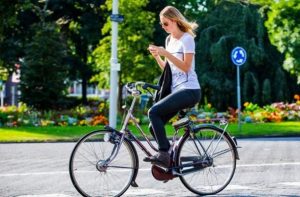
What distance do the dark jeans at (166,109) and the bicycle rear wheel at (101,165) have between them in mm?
294

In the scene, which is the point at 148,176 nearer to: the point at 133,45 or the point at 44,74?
the point at 133,45

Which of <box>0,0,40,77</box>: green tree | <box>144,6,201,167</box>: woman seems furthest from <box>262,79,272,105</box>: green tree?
<box>144,6,201,167</box>: woman

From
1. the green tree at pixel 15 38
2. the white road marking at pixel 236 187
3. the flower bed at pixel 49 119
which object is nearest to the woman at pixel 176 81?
the white road marking at pixel 236 187

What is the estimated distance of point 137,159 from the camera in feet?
22.8

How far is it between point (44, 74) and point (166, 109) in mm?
23130

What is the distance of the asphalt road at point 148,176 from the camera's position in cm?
759

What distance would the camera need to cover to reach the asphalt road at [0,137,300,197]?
759 cm

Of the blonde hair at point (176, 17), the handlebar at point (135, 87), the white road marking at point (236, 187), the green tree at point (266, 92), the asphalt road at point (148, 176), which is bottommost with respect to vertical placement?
the asphalt road at point (148, 176)

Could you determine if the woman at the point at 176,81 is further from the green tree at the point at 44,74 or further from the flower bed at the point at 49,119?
the green tree at the point at 44,74

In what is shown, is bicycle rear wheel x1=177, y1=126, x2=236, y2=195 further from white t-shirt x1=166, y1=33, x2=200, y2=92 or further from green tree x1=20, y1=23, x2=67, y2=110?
green tree x1=20, y1=23, x2=67, y2=110

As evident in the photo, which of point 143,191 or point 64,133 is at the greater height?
point 143,191

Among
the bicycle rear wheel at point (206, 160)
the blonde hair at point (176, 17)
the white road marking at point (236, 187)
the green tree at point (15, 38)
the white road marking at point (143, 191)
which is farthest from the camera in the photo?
the green tree at point (15, 38)

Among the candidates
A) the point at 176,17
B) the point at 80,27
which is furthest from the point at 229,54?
the point at 176,17

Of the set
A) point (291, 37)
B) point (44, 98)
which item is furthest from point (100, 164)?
point (44, 98)
